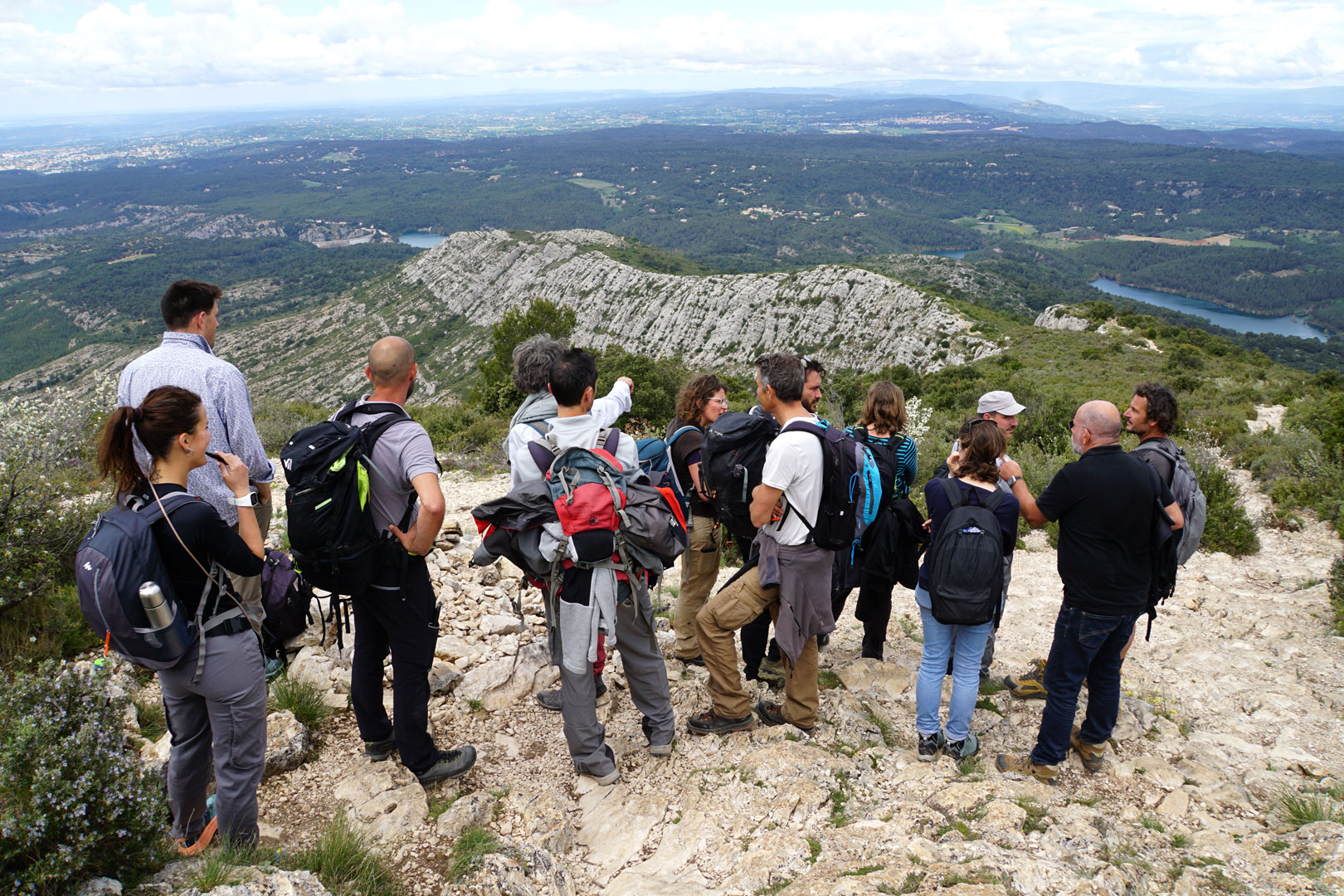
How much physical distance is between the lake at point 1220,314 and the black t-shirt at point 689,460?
123 metres

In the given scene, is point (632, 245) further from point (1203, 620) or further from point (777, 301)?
point (1203, 620)

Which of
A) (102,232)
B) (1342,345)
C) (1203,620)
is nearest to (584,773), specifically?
(1203,620)

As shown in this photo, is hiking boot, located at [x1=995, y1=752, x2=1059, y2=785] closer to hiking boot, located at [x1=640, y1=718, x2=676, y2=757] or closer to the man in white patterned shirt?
hiking boot, located at [x1=640, y1=718, x2=676, y2=757]

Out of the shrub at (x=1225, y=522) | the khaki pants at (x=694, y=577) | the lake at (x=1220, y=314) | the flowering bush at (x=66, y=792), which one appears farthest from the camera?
the lake at (x=1220, y=314)

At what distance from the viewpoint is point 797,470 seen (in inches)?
142

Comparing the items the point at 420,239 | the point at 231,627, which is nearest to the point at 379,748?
the point at 231,627

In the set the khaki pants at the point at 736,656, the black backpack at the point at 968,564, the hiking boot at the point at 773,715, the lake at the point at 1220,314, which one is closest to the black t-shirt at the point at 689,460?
the khaki pants at the point at 736,656

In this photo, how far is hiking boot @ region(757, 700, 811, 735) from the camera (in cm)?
423

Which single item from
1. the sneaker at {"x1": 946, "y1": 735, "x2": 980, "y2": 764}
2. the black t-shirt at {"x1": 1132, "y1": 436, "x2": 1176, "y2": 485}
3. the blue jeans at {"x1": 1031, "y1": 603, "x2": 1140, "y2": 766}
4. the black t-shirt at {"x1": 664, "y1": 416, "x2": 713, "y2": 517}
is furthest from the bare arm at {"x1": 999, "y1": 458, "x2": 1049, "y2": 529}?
the black t-shirt at {"x1": 664, "y1": 416, "x2": 713, "y2": 517}

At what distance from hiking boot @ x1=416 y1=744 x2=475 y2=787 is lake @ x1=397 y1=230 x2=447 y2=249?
191 m

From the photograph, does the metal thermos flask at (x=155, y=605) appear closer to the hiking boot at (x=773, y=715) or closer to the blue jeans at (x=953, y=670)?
the hiking boot at (x=773, y=715)

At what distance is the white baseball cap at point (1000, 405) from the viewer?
4211 millimetres

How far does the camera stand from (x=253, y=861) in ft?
8.27

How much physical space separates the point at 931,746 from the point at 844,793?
87 centimetres
